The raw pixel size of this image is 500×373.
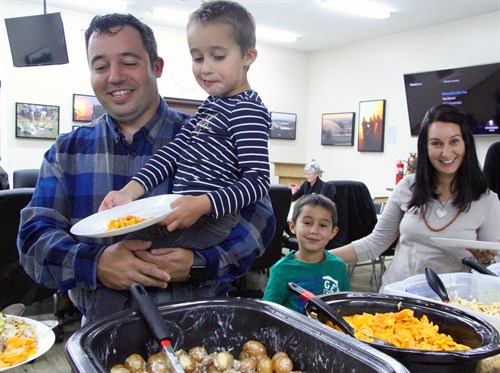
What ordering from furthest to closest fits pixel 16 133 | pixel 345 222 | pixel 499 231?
pixel 16 133 < pixel 345 222 < pixel 499 231

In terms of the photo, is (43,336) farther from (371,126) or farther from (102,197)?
(371,126)

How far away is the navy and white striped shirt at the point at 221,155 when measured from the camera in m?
1.15

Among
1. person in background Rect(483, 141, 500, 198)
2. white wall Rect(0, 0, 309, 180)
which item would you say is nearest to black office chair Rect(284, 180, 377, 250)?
person in background Rect(483, 141, 500, 198)

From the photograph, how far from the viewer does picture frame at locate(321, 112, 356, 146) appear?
28.0 feet

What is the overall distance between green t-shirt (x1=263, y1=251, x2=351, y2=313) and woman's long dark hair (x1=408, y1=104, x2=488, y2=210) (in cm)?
41

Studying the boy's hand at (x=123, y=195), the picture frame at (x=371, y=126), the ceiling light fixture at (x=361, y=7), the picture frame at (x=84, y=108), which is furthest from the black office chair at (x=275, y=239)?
the picture frame at (x=371, y=126)

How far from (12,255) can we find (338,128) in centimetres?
674

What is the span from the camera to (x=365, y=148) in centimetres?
827

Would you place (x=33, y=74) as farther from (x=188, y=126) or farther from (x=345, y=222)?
(x=188, y=126)

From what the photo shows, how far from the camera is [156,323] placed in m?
0.75

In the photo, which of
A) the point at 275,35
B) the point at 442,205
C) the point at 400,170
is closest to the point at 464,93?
the point at 400,170

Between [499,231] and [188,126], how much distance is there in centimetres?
134

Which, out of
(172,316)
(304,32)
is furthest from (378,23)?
(172,316)

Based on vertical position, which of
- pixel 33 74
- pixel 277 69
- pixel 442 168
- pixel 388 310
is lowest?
pixel 388 310
